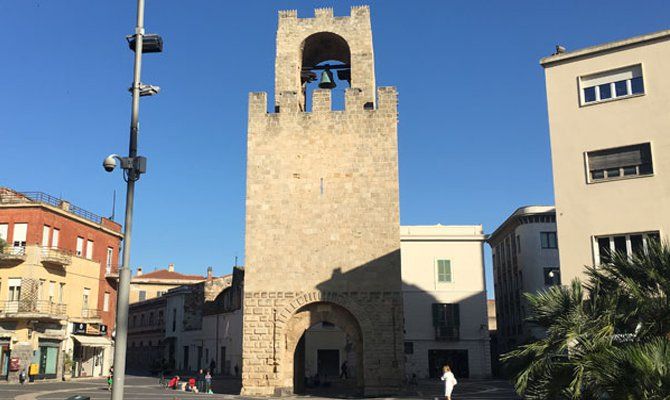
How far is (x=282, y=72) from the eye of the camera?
99.8ft

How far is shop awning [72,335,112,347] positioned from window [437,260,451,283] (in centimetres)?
2350

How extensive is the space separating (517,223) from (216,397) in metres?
28.6

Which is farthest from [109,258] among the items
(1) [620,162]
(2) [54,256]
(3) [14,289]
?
(1) [620,162]

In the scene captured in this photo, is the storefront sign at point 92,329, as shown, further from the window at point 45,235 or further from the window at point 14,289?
the window at point 45,235

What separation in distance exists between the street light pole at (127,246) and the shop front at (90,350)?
32302 millimetres

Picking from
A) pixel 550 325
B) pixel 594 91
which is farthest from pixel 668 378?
pixel 594 91

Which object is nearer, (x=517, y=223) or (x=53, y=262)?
(x=53, y=262)

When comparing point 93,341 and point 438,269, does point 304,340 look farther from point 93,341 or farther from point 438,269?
point 93,341

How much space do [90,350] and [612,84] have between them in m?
37.3

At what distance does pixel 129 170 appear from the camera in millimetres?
11711

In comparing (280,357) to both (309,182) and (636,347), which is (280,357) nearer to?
(309,182)

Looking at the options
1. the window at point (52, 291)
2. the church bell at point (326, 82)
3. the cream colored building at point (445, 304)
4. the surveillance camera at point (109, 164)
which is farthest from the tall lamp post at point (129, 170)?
the cream colored building at point (445, 304)

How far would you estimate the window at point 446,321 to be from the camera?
43812 mm

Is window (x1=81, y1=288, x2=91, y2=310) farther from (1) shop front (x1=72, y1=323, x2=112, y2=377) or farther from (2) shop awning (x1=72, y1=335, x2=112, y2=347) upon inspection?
(2) shop awning (x1=72, y1=335, x2=112, y2=347)
